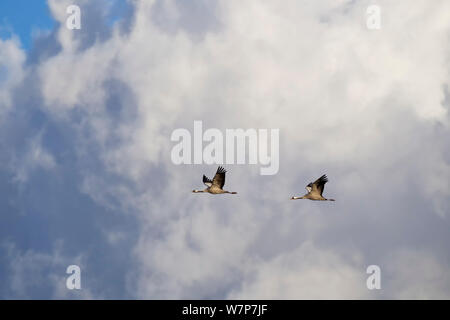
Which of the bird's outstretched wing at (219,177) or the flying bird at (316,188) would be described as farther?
the bird's outstretched wing at (219,177)

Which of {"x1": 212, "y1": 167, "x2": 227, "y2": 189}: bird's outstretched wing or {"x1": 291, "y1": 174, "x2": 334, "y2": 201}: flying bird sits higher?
{"x1": 212, "y1": 167, "x2": 227, "y2": 189}: bird's outstretched wing

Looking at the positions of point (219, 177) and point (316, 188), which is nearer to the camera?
point (316, 188)

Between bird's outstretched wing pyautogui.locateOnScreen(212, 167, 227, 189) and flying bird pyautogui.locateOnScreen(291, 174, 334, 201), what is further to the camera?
bird's outstretched wing pyautogui.locateOnScreen(212, 167, 227, 189)

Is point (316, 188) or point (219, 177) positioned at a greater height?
point (219, 177)

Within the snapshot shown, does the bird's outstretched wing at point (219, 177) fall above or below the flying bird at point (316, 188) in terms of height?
above

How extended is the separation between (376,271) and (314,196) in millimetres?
44091
